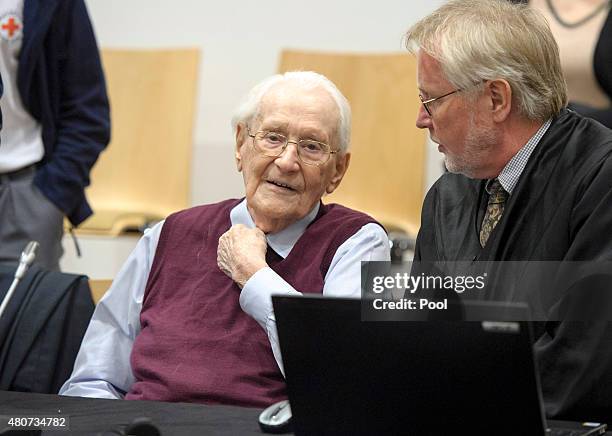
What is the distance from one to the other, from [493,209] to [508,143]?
0.14 m

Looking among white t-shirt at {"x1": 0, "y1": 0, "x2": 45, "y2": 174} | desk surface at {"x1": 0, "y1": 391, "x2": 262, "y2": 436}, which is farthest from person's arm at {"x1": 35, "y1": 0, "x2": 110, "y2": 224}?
desk surface at {"x1": 0, "y1": 391, "x2": 262, "y2": 436}

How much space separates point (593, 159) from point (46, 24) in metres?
1.72

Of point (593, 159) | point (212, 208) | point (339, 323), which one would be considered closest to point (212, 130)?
point (212, 208)

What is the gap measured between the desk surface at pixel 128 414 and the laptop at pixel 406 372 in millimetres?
258

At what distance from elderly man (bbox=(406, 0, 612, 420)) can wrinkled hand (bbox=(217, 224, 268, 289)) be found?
338 mm

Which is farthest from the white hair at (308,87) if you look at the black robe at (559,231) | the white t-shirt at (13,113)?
the white t-shirt at (13,113)

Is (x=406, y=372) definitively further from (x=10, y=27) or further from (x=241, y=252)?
(x=10, y=27)

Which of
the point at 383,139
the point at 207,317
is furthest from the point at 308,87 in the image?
the point at 383,139

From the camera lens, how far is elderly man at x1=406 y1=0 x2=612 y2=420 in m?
1.90

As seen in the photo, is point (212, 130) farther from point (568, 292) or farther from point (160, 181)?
Answer: point (568, 292)

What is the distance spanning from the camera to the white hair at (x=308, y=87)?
7.78 ft

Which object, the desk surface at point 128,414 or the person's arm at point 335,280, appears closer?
the desk surface at point 128,414

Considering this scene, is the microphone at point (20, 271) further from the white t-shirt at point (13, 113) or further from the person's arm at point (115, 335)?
the white t-shirt at point (13, 113)

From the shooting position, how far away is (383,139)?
4246 mm
